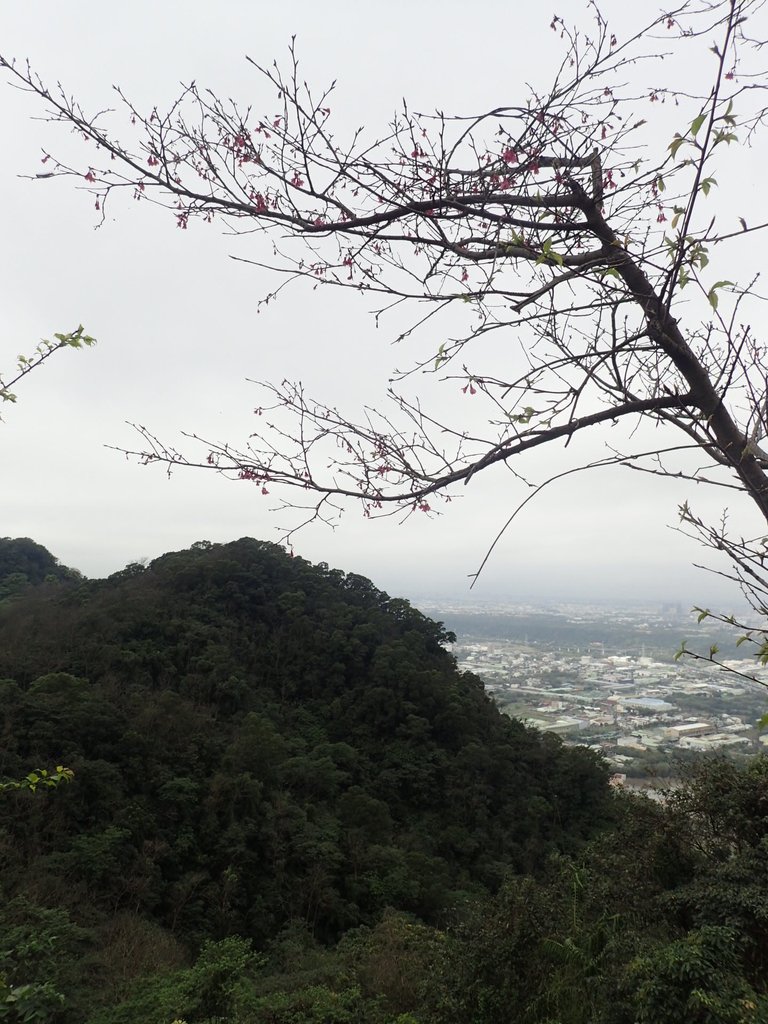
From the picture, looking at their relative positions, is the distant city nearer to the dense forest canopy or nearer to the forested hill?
the dense forest canopy

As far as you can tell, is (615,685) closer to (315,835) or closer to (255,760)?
(315,835)

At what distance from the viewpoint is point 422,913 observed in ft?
29.5

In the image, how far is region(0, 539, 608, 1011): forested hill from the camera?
834 centimetres

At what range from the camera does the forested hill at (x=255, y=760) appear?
328 inches

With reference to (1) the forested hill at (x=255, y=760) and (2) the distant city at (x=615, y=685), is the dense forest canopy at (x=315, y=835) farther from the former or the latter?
(2) the distant city at (x=615, y=685)

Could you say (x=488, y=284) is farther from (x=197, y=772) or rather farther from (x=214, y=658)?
(x=214, y=658)

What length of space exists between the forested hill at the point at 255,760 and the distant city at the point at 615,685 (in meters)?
2.77

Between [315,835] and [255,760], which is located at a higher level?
[255,760]

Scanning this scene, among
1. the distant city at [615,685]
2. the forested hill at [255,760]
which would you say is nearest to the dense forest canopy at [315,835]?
the forested hill at [255,760]

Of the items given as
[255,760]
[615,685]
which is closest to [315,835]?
[255,760]

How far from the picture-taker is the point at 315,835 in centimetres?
963

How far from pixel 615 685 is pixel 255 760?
17.3 m

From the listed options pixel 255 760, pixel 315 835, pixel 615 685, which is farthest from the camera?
pixel 615 685

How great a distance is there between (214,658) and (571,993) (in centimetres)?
1072
